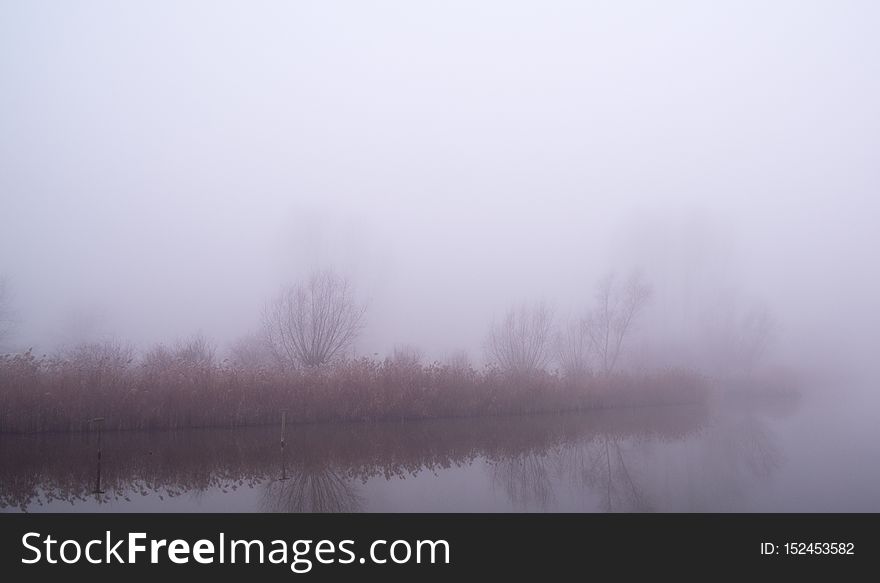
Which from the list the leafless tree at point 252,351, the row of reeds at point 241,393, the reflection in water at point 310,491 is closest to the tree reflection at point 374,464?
the reflection in water at point 310,491

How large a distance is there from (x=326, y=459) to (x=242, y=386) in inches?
217

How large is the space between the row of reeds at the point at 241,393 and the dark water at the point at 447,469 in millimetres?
609

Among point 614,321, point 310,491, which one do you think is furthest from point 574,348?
Result: point 310,491

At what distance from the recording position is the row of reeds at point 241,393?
13.9 meters

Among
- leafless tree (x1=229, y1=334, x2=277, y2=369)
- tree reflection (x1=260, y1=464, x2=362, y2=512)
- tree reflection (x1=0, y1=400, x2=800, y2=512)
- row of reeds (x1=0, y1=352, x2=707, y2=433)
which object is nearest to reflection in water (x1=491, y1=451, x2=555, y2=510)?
tree reflection (x1=0, y1=400, x2=800, y2=512)

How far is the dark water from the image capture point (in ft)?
28.1

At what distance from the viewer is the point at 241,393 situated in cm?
1605

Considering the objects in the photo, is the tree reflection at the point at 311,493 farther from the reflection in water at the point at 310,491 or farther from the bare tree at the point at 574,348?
the bare tree at the point at 574,348

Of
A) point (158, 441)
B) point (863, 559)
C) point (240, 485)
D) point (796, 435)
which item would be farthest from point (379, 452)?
point (796, 435)

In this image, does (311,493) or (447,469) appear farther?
(447,469)

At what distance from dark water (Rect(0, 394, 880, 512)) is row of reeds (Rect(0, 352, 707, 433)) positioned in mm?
609

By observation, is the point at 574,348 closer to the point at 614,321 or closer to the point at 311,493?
the point at 614,321

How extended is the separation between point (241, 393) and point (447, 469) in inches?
297

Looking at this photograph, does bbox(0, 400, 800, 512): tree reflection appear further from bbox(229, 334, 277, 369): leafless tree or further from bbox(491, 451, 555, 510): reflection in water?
bbox(229, 334, 277, 369): leafless tree
